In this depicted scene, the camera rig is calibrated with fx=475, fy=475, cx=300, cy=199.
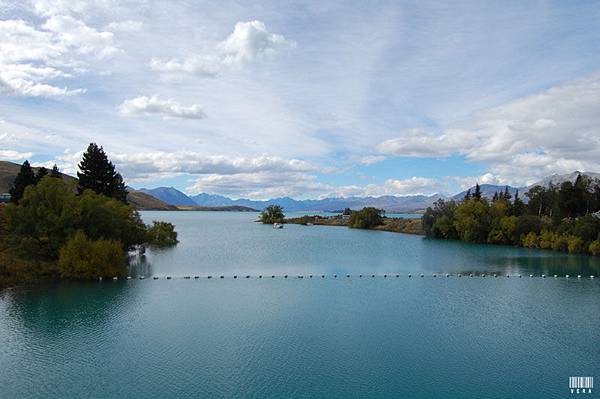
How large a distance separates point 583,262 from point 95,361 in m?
74.9

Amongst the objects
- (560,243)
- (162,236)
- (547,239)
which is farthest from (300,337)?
(547,239)

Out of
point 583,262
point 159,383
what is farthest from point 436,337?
point 583,262

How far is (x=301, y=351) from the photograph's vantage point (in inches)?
1144

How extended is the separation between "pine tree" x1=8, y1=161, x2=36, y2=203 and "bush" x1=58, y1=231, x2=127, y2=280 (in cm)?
2082

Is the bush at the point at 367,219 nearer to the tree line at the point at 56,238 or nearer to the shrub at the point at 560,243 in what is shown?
the shrub at the point at 560,243

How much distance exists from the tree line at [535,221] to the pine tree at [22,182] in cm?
9222

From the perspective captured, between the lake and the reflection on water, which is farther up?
the reflection on water

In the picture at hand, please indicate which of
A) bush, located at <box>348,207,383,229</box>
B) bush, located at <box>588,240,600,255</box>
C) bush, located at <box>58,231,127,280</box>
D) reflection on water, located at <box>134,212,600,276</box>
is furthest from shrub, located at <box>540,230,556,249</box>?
bush, located at <box>348,207,383,229</box>

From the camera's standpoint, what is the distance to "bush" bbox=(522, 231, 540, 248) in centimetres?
9991

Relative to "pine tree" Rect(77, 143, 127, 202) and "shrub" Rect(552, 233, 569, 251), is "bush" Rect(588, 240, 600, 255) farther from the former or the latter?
"pine tree" Rect(77, 143, 127, 202)

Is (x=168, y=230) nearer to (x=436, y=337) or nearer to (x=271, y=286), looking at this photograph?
(x=271, y=286)

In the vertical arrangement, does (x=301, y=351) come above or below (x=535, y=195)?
below

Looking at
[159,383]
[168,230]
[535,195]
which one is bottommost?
[159,383]

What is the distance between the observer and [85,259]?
51.2m
